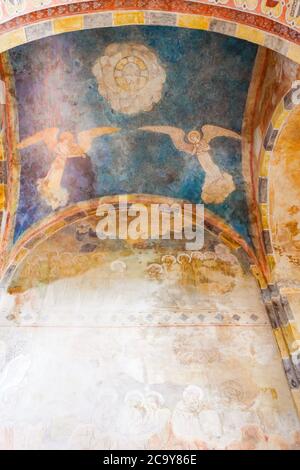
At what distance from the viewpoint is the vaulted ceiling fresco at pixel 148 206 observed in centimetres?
633

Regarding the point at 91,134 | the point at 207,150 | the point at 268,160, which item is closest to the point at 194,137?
the point at 207,150

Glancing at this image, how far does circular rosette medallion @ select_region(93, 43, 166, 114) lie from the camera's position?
797 centimetres

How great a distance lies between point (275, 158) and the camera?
823 cm

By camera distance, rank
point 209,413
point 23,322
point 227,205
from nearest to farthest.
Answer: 1. point 209,413
2. point 23,322
3. point 227,205

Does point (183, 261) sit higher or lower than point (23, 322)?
higher

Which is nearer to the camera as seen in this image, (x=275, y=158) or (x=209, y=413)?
(x=209, y=413)

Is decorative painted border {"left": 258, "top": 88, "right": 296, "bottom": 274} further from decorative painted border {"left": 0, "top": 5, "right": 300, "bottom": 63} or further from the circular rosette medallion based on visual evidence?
the circular rosette medallion

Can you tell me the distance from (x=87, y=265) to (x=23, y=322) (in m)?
1.84

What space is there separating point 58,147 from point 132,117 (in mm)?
1772

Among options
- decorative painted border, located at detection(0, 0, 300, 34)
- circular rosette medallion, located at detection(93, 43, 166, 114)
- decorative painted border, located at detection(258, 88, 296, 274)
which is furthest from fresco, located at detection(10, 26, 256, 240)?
decorative painted border, located at detection(0, 0, 300, 34)

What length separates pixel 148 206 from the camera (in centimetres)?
990

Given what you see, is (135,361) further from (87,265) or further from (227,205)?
(227,205)

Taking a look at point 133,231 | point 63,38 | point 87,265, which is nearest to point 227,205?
point 133,231
